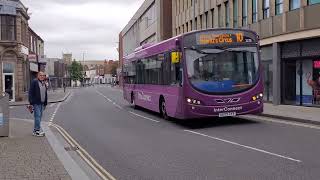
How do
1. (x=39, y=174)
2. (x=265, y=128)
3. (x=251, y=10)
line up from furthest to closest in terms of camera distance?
(x=251, y=10) < (x=265, y=128) < (x=39, y=174)

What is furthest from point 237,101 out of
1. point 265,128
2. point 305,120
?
point 305,120

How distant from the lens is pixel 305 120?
17375 mm

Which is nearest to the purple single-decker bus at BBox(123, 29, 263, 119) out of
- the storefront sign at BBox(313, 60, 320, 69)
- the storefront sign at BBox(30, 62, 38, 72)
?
the storefront sign at BBox(313, 60, 320, 69)

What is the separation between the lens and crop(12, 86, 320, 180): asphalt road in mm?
8867

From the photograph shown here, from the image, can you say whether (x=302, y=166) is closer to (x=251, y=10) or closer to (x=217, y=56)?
(x=217, y=56)

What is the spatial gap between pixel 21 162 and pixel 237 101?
8.28 m

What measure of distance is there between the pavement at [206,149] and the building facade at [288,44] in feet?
22.4

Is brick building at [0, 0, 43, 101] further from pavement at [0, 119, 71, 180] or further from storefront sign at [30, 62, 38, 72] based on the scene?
pavement at [0, 119, 71, 180]

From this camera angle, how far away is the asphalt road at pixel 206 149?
8867 millimetres

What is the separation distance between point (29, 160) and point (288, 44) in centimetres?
1855

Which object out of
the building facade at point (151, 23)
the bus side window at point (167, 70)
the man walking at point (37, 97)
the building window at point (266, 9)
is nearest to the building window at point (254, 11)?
the building window at point (266, 9)

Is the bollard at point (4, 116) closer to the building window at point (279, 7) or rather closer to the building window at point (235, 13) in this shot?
the building window at point (279, 7)

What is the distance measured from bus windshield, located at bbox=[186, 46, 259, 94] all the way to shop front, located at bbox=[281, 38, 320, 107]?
7.81 metres

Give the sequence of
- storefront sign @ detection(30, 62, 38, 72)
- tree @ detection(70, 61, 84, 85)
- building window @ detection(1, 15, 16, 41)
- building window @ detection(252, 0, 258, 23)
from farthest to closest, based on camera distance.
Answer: tree @ detection(70, 61, 84, 85), storefront sign @ detection(30, 62, 38, 72), building window @ detection(1, 15, 16, 41), building window @ detection(252, 0, 258, 23)
